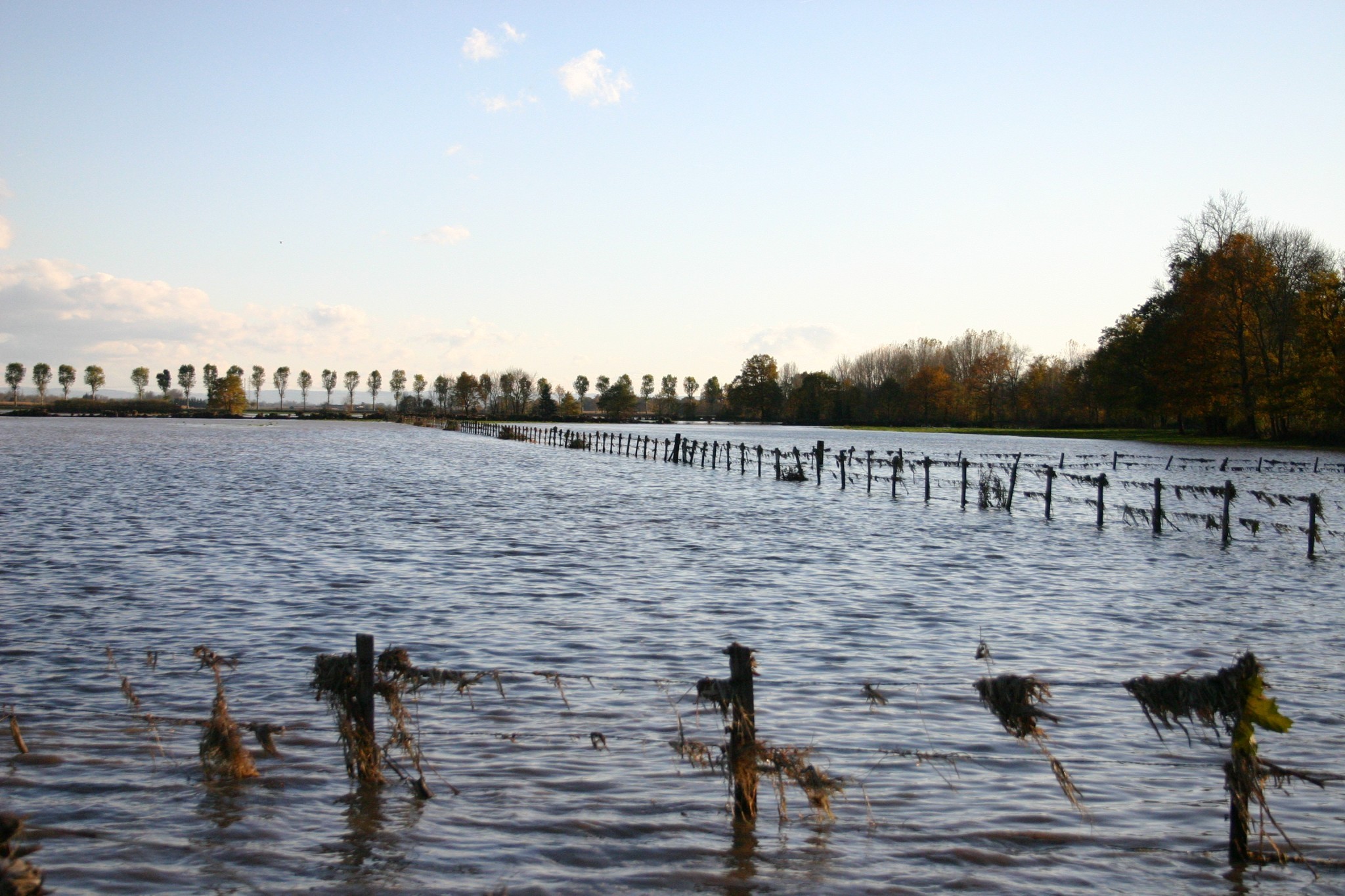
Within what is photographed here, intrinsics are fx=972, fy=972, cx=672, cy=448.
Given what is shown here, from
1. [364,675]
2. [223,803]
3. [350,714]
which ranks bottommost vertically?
[223,803]

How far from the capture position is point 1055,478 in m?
47.7

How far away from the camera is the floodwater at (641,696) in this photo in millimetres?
5914

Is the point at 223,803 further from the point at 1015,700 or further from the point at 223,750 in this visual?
the point at 1015,700

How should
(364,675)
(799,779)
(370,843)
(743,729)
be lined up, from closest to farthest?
1. (370,843)
2. (743,729)
3. (799,779)
4. (364,675)

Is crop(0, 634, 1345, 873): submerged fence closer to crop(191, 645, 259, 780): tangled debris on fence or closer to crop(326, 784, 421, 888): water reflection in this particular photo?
crop(191, 645, 259, 780): tangled debris on fence

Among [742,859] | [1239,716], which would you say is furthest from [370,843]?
[1239,716]

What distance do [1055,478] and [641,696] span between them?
42831 mm

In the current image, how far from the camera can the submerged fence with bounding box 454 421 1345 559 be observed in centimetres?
2503

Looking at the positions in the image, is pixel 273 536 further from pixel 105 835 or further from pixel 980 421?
pixel 980 421

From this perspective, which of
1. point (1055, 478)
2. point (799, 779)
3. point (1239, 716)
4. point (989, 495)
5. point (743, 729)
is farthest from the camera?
point (1055, 478)

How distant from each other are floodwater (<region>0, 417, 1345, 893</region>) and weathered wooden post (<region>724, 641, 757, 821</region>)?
11.4 inches

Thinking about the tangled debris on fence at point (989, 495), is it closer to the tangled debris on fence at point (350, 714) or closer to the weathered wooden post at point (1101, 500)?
the weathered wooden post at point (1101, 500)

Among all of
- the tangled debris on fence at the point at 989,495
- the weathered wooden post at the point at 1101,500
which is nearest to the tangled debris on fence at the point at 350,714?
the weathered wooden post at the point at 1101,500

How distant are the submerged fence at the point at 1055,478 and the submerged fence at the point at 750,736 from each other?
1593 centimetres
